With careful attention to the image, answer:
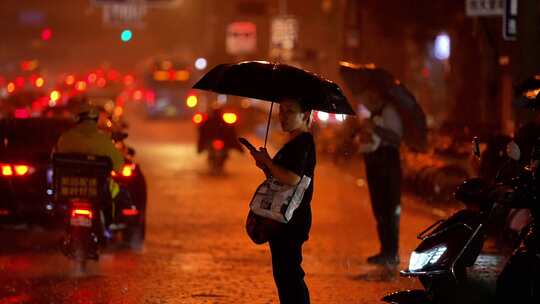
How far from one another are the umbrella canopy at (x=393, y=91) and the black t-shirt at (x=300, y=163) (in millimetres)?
4193

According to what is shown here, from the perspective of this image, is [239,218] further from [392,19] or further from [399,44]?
[399,44]

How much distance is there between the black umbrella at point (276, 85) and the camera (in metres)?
7.34

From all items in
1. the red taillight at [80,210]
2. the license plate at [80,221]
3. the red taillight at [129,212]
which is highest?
the red taillight at [80,210]

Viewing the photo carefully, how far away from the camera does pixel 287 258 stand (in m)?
7.09

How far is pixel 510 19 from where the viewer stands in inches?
576

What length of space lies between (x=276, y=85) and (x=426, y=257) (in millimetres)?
1554

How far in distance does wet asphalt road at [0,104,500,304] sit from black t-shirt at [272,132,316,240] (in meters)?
2.15

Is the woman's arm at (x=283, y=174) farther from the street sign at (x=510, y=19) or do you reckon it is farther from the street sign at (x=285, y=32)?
the street sign at (x=285, y=32)

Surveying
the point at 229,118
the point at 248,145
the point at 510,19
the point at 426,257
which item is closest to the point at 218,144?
the point at 229,118

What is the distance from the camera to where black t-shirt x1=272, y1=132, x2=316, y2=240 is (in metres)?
7.04

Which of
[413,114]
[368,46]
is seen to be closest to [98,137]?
[413,114]

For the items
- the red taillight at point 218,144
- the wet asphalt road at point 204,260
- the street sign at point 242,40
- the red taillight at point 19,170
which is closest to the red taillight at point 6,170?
the red taillight at point 19,170

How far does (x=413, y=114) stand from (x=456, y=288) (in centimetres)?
356

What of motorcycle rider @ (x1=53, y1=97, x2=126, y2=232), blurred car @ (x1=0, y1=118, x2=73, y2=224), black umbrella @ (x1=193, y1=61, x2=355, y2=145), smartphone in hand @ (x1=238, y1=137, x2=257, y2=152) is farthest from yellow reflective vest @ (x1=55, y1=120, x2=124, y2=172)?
smartphone in hand @ (x1=238, y1=137, x2=257, y2=152)
